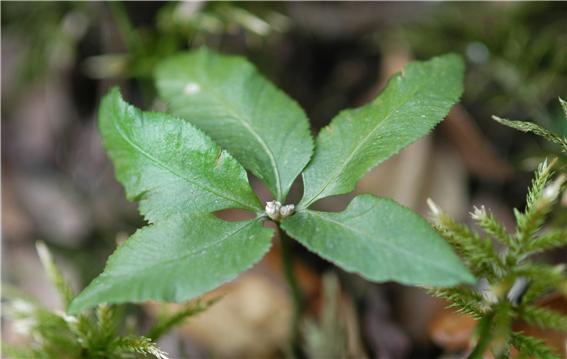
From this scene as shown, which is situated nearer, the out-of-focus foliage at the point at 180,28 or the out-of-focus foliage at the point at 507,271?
the out-of-focus foliage at the point at 507,271

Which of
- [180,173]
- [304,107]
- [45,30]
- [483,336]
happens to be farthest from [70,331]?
[45,30]

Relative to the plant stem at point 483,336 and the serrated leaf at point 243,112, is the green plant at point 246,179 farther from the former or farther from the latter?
the plant stem at point 483,336

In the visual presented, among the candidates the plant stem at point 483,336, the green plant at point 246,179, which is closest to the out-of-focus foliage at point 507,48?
the green plant at point 246,179

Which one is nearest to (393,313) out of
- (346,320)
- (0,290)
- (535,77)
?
(346,320)

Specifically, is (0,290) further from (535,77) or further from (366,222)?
(535,77)

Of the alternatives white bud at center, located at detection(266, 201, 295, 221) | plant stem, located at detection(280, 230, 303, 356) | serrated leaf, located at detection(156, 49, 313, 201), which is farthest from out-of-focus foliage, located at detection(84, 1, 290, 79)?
white bud at center, located at detection(266, 201, 295, 221)

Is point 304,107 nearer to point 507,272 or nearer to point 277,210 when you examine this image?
point 277,210
